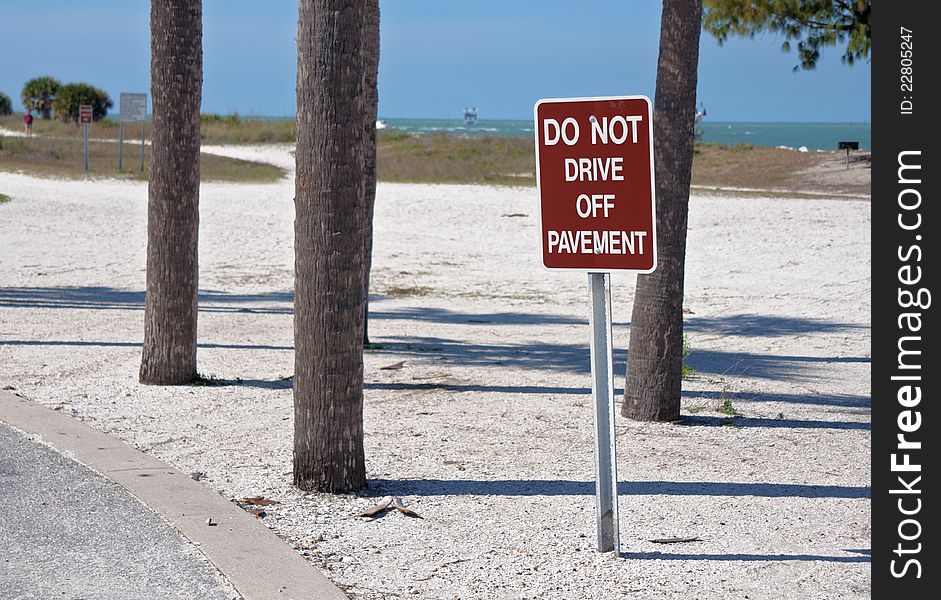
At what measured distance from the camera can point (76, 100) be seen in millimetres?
77625

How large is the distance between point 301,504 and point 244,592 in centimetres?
120

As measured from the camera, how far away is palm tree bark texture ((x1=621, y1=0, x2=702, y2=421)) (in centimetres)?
686

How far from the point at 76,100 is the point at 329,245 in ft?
254

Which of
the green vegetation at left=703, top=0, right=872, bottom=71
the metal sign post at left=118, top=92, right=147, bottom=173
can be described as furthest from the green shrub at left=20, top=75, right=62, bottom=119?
the green vegetation at left=703, top=0, right=872, bottom=71

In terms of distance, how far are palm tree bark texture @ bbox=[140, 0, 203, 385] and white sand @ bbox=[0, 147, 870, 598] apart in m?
0.28

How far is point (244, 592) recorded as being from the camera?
4160mm

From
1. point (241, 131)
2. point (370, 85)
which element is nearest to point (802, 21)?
A: point (370, 85)

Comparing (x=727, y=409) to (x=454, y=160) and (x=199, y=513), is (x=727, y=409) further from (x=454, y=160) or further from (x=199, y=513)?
(x=454, y=160)

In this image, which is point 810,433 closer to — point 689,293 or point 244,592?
point 244,592

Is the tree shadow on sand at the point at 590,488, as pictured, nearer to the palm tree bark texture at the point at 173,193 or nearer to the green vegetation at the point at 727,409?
the green vegetation at the point at 727,409

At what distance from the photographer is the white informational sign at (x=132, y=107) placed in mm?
32938

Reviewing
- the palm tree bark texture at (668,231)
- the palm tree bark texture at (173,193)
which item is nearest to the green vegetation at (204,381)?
the palm tree bark texture at (173,193)

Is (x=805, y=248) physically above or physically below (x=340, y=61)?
below
